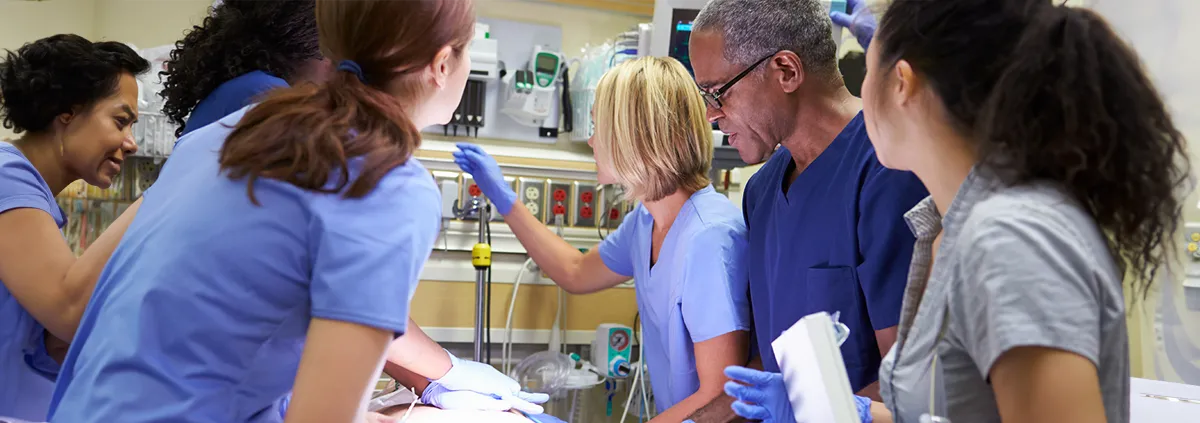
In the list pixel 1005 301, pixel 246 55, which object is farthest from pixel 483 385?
pixel 1005 301

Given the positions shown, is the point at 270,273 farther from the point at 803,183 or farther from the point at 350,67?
the point at 803,183

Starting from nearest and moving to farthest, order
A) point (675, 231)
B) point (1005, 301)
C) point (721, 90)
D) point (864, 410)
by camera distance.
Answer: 1. point (1005, 301)
2. point (864, 410)
3. point (721, 90)
4. point (675, 231)

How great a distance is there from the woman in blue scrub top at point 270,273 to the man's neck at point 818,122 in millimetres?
983

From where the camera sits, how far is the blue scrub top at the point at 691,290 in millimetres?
1725

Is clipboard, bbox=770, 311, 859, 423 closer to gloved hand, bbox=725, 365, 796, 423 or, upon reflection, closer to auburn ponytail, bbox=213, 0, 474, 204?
gloved hand, bbox=725, 365, 796, 423

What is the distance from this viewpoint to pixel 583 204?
305 cm

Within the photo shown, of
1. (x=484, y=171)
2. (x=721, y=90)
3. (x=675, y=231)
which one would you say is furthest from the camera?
(x=484, y=171)

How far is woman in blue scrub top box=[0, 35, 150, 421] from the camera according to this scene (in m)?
1.42

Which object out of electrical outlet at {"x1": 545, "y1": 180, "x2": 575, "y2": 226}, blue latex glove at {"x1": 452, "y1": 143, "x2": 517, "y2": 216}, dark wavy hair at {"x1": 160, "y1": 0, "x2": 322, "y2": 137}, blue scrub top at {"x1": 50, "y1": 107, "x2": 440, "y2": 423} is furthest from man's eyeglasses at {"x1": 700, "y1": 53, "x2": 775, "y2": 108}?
electrical outlet at {"x1": 545, "y1": 180, "x2": 575, "y2": 226}

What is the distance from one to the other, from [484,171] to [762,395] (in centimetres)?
126

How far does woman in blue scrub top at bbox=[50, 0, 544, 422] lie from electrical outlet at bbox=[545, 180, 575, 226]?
6.88 feet

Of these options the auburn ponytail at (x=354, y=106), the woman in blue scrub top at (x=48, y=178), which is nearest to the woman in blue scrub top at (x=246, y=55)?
the woman in blue scrub top at (x=48, y=178)

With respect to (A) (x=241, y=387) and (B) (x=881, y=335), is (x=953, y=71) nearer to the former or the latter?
(B) (x=881, y=335)

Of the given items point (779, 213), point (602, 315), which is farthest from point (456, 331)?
point (779, 213)
